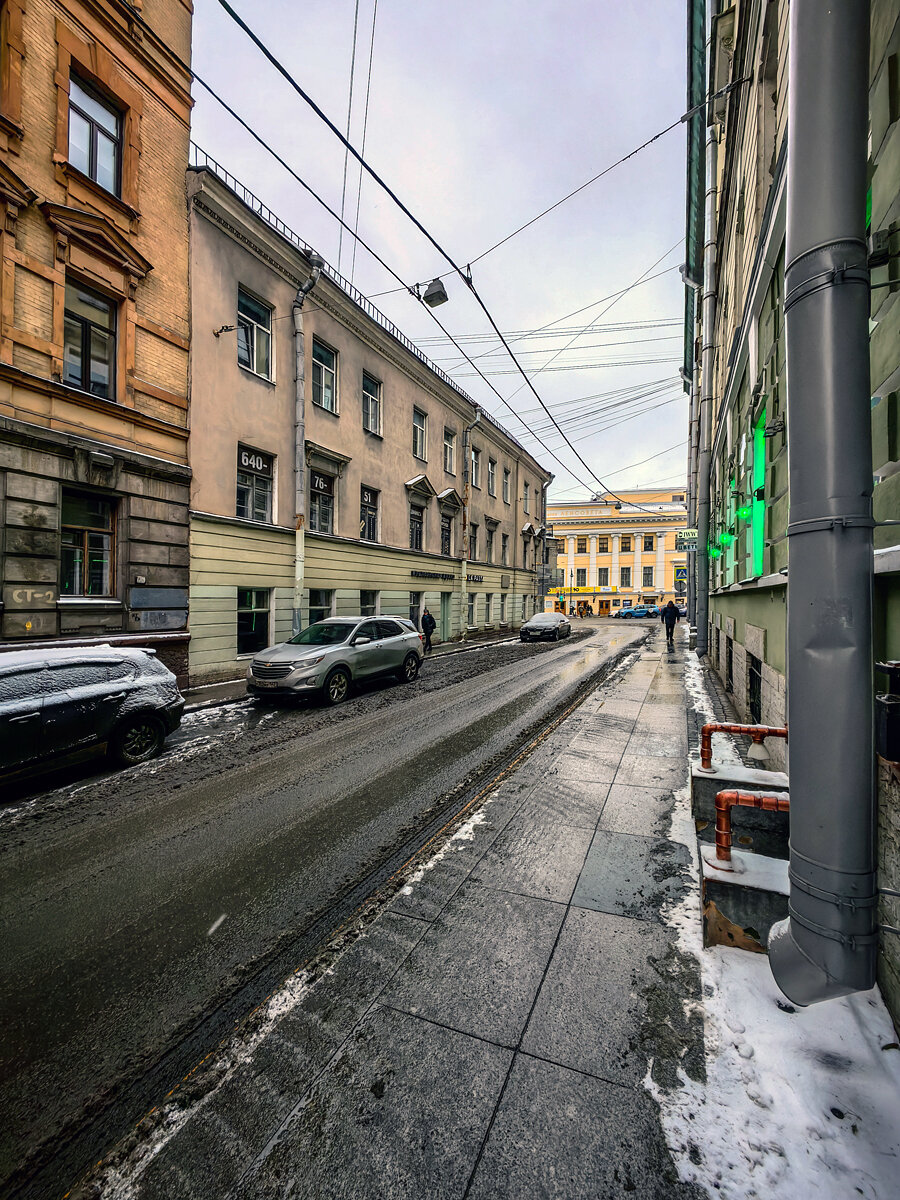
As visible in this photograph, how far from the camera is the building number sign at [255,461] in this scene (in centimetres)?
1407

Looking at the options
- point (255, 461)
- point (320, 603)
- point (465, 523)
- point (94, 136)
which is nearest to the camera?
point (94, 136)

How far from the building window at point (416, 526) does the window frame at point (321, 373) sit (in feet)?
19.7

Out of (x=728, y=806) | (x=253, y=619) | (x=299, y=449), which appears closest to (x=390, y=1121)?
(x=728, y=806)

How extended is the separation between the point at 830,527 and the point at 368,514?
59.6 ft

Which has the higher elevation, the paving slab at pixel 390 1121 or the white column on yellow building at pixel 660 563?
the white column on yellow building at pixel 660 563

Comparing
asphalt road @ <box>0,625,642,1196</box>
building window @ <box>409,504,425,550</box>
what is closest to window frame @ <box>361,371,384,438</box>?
building window @ <box>409,504,425,550</box>

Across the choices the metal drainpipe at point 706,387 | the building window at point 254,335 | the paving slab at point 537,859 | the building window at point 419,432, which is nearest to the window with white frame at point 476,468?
the building window at point 419,432

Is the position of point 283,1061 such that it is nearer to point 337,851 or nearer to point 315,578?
point 337,851

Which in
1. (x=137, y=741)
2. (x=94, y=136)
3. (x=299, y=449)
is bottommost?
(x=137, y=741)

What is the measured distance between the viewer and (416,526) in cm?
2334

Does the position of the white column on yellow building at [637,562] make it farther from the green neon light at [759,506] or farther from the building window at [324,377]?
the green neon light at [759,506]

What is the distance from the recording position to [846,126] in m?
2.40

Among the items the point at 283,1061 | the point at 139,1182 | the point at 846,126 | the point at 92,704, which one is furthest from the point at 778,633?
the point at 92,704

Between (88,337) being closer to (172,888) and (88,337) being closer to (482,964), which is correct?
(172,888)
